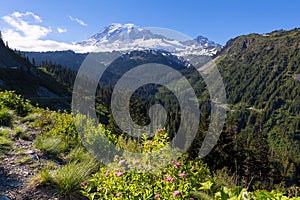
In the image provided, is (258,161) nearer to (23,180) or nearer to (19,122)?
(19,122)

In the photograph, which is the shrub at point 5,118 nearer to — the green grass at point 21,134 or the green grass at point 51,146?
the green grass at point 21,134

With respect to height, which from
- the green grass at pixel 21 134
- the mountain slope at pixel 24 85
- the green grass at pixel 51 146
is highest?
the green grass at pixel 51 146

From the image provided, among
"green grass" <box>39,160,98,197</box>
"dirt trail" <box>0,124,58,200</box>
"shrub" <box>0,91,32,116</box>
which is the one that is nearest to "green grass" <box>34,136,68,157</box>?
"dirt trail" <box>0,124,58,200</box>

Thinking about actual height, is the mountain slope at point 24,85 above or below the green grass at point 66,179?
below

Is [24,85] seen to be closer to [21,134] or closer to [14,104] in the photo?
[14,104]

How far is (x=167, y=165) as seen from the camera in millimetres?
4344

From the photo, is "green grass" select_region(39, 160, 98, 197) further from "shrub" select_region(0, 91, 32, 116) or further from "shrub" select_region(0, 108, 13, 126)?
"shrub" select_region(0, 91, 32, 116)

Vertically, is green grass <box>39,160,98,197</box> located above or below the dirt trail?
above

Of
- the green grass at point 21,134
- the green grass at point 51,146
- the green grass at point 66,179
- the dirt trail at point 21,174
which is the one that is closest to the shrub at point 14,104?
the green grass at point 21,134

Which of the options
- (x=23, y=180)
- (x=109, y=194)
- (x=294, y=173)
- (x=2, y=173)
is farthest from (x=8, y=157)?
(x=294, y=173)

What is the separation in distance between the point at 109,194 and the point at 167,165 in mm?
1037

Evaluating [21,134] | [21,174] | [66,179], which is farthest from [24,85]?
[66,179]

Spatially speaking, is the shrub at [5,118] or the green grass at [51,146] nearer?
the green grass at [51,146]

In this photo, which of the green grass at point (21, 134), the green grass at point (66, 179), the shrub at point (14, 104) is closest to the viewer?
the green grass at point (66, 179)
